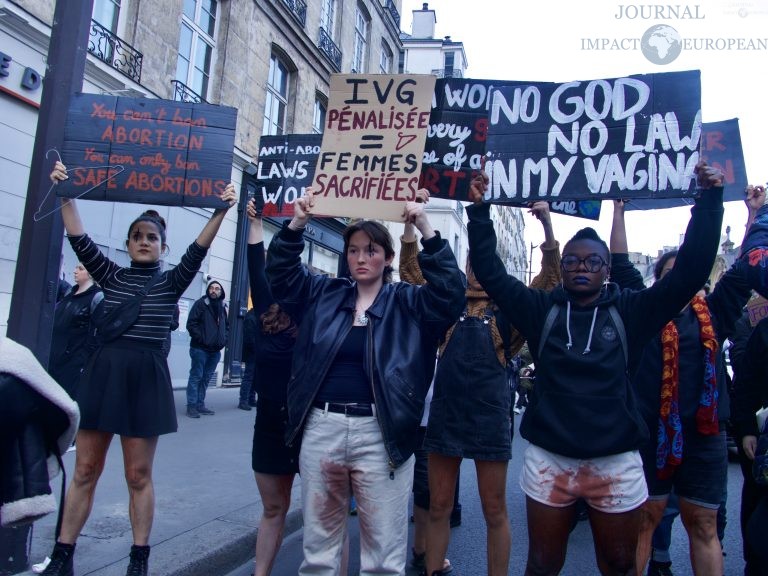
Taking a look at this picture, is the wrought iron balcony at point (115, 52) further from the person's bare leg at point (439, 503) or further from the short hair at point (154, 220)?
the person's bare leg at point (439, 503)

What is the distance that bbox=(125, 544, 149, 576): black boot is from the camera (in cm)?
329

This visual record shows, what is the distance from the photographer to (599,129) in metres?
3.48

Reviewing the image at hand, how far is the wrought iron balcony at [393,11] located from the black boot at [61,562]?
20.9 metres

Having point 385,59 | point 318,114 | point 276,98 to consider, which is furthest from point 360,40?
point 276,98

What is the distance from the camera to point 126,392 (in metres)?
3.29

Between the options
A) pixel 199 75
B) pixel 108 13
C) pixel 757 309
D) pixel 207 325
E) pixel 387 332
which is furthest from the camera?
pixel 199 75

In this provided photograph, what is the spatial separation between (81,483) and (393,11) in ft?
71.1

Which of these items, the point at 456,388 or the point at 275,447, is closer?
the point at 275,447

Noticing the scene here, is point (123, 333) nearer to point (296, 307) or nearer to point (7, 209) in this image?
point (296, 307)

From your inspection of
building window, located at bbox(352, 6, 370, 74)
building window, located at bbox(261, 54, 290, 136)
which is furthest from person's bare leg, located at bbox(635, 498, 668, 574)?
building window, located at bbox(352, 6, 370, 74)

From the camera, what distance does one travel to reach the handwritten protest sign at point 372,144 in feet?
10.5

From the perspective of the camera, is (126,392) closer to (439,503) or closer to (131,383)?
(131,383)

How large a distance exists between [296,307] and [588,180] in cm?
168

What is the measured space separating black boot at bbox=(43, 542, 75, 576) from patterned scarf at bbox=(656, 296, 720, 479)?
3.00m
